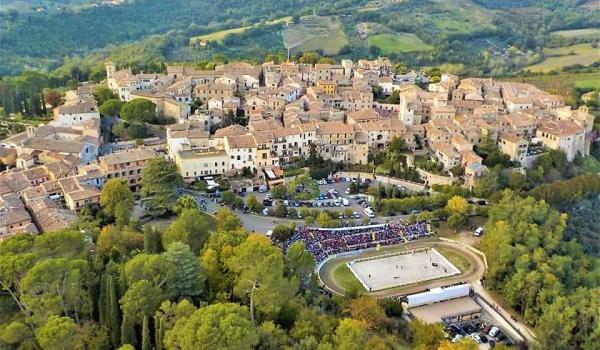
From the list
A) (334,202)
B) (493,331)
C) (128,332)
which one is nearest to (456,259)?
(493,331)

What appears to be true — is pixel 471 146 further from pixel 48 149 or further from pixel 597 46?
pixel 597 46

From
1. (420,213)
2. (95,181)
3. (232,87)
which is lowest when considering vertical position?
(420,213)

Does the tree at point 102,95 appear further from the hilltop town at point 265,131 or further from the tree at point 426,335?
the tree at point 426,335

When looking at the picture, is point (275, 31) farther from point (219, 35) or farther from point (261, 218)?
point (261, 218)

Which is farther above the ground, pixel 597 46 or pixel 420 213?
pixel 597 46

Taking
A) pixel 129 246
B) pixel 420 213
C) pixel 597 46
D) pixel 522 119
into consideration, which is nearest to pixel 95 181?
pixel 129 246

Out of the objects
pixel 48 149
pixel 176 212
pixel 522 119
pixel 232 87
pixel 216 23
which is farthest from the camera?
pixel 216 23

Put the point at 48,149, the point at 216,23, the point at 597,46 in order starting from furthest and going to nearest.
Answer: the point at 216,23 < the point at 597,46 < the point at 48,149
